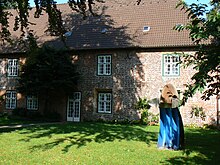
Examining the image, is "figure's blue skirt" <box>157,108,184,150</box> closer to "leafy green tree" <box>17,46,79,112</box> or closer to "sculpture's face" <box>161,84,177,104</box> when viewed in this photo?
"sculpture's face" <box>161,84,177,104</box>

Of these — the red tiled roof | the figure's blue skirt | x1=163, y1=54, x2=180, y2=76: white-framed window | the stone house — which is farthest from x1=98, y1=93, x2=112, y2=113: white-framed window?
the figure's blue skirt

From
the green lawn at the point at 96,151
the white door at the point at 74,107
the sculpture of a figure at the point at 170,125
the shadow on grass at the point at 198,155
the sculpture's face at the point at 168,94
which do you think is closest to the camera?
the green lawn at the point at 96,151

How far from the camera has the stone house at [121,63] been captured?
21.1 m

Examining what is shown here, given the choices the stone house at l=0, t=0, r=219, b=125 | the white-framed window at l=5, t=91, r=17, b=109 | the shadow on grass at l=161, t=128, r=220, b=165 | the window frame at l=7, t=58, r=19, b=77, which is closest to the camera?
the shadow on grass at l=161, t=128, r=220, b=165

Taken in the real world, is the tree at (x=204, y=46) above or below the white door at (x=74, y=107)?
above

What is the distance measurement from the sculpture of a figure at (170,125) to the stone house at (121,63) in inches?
361

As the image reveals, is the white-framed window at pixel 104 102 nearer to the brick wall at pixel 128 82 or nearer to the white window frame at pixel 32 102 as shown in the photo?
the brick wall at pixel 128 82

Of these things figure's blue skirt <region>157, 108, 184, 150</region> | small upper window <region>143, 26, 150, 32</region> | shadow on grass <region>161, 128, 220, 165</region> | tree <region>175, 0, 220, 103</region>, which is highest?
small upper window <region>143, 26, 150, 32</region>

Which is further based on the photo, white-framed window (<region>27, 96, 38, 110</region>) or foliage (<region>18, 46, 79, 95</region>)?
Result: white-framed window (<region>27, 96, 38, 110</region>)

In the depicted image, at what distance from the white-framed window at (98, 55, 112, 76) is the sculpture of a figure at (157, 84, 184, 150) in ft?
38.3

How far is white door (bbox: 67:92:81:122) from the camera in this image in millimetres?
→ 23578

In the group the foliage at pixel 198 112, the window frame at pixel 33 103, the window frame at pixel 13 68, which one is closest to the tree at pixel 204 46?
the foliage at pixel 198 112

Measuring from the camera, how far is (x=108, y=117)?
2250 cm

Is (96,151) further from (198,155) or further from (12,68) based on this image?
(12,68)
